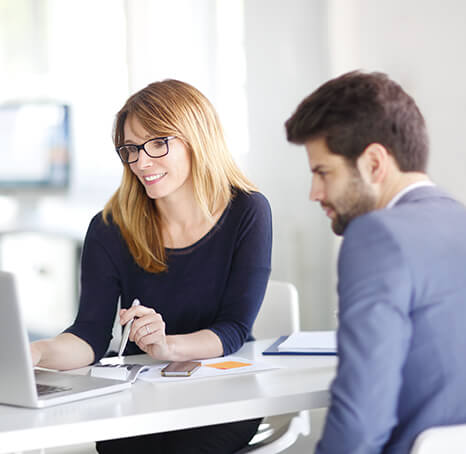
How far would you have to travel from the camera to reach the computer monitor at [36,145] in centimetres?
416

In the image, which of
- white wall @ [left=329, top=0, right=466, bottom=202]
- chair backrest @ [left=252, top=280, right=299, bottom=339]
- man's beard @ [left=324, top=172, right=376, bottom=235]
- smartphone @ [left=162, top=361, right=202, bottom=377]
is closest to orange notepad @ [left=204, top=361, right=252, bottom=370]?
smartphone @ [left=162, top=361, right=202, bottom=377]

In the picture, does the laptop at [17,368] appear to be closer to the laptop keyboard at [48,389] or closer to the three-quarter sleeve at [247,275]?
the laptop keyboard at [48,389]

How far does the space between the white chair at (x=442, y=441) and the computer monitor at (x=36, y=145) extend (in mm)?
3531

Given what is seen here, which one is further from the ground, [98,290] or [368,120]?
[368,120]

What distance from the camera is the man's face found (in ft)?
3.84

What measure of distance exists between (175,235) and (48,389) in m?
0.69

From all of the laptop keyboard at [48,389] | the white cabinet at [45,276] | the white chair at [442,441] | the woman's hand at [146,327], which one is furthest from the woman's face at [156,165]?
the white cabinet at [45,276]

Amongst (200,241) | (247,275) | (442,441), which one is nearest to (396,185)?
(442,441)

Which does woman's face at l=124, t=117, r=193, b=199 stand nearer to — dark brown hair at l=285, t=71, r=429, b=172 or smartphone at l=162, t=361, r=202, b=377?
smartphone at l=162, t=361, r=202, b=377

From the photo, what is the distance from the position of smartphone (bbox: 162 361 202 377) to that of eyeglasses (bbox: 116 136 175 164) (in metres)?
0.57

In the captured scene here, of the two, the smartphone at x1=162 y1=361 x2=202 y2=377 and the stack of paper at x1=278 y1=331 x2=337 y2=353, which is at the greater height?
the smartphone at x1=162 y1=361 x2=202 y2=377

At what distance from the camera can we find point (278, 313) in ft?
7.23

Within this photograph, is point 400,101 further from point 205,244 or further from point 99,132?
point 99,132

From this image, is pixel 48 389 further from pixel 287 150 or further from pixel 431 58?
pixel 287 150
